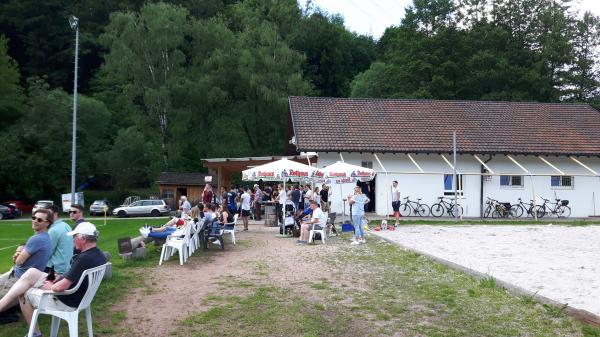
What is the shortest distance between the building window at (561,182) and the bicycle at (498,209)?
2.66m

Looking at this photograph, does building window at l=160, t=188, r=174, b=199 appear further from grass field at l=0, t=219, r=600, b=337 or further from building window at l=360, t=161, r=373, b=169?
grass field at l=0, t=219, r=600, b=337

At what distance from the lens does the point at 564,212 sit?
28.1 m

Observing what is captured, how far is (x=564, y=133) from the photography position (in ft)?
100

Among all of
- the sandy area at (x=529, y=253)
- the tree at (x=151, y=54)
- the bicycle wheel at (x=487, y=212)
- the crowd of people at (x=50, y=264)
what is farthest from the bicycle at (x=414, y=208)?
the tree at (x=151, y=54)

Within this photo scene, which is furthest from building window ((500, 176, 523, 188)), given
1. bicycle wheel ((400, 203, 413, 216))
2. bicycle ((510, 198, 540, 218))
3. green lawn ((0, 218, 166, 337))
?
green lawn ((0, 218, 166, 337))

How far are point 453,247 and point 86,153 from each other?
133 ft

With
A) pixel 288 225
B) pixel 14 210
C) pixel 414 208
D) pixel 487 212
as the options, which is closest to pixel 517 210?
pixel 487 212

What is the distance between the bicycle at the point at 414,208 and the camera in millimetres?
27188

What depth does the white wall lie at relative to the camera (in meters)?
27.2

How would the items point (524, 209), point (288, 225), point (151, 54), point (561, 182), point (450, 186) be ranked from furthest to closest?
point (151, 54)
point (561, 182)
point (450, 186)
point (524, 209)
point (288, 225)

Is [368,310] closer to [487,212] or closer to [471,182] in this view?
[487,212]

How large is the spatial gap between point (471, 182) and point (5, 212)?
3093cm

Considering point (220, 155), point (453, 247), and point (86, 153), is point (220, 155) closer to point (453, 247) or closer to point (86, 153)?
point (86, 153)

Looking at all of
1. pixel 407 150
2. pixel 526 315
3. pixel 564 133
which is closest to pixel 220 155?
pixel 407 150
